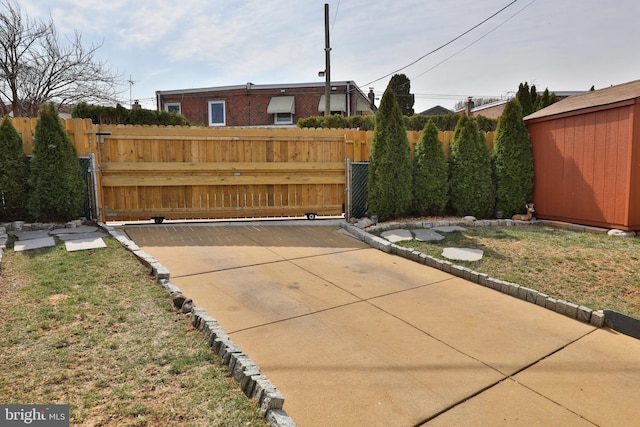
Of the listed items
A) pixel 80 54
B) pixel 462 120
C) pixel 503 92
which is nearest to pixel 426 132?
pixel 462 120

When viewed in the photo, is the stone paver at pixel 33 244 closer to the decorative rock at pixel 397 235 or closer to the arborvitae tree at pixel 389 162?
the decorative rock at pixel 397 235

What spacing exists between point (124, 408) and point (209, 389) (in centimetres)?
43

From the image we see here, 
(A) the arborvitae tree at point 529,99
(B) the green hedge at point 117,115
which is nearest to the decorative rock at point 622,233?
(A) the arborvitae tree at point 529,99

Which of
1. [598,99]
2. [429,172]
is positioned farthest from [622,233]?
[429,172]

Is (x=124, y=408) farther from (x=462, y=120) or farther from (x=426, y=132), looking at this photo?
(x=462, y=120)

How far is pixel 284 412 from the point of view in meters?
2.05

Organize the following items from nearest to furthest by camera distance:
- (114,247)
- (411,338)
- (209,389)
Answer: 1. (209,389)
2. (411,338)
3. (114,247)

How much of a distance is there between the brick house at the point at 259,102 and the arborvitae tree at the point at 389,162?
14380 mm

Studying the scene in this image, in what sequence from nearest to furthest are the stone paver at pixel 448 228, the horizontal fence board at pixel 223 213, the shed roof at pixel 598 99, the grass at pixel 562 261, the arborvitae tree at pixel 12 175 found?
the grass at pixel 562 261
the arborvitae tree at pixel 12 175
the shed roof at pixel 598 99
the stone paver at pixel 448 228
the horizontal fence board at pixel 223 213

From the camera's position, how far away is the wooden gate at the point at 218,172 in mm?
7035

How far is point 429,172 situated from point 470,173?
90 cm

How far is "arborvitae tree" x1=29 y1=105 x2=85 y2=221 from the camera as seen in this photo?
6.27 meters

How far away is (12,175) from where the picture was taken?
6.31 metres

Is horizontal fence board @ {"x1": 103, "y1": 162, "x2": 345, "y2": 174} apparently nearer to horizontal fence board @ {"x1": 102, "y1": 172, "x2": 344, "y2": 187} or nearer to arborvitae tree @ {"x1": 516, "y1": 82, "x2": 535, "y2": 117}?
horizontal fence board @ {"x1": 102, "y1": 172, "x2": 344, "y2": 187}
